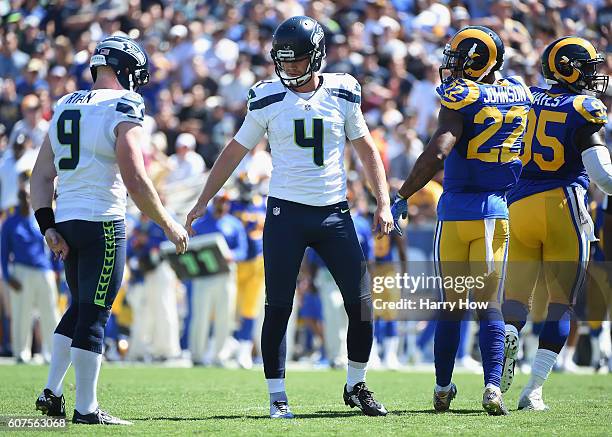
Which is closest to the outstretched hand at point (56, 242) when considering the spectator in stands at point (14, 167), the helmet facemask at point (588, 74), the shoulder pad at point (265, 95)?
the shoulder pad at point (265, 95)

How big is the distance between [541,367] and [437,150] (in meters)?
1.71

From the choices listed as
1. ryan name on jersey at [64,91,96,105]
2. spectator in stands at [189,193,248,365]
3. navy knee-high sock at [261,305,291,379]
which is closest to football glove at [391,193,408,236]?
navy knee-high sock at [261,305,291,379]

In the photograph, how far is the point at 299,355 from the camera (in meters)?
16.9

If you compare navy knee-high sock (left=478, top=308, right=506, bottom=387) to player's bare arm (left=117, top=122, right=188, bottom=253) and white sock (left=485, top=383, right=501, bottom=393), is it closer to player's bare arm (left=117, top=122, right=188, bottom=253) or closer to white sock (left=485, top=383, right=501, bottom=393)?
white sock (left=485, top=383, right=501, bottom=393)

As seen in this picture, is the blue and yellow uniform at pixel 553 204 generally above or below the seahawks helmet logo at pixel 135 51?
below

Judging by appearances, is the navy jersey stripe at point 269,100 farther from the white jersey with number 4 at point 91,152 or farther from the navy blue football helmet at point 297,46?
the white jersey with number 4 at point 91,152

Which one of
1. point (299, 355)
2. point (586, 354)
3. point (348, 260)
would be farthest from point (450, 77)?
point (299, 355)

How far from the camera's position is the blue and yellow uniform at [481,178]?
7105mm

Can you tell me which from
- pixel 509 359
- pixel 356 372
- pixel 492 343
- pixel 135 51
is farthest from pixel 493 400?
pixel 135 51

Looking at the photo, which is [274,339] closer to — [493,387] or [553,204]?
[493,387]

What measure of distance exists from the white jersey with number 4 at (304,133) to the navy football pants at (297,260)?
0.10 meters

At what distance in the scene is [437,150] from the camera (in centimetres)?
695

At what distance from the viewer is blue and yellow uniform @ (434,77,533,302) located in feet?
23.3

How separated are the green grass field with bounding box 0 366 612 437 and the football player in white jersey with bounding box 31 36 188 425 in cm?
52
